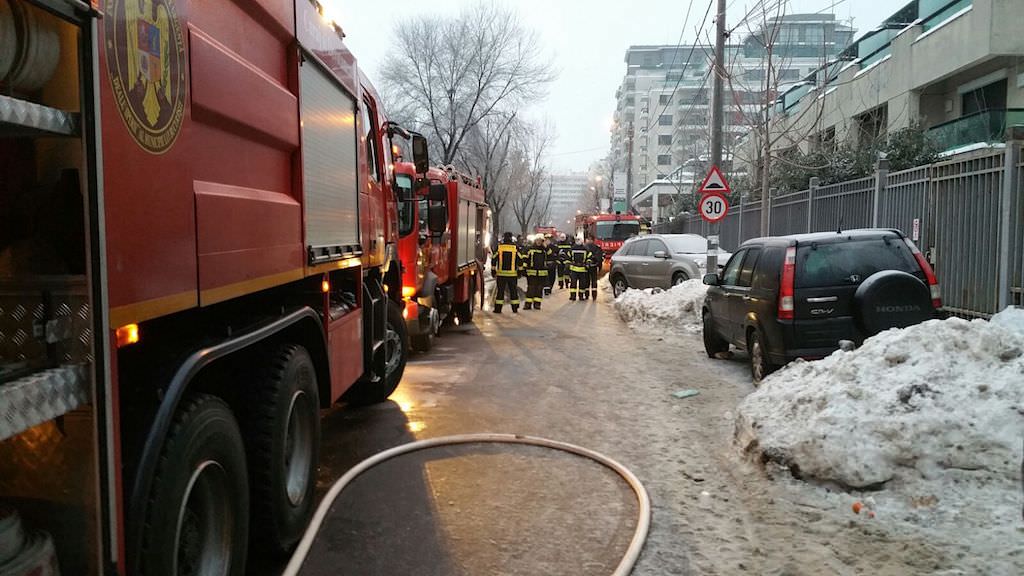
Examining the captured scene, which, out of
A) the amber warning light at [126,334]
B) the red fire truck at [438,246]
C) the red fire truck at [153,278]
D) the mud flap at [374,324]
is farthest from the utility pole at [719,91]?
the amber warning light at [126,334]

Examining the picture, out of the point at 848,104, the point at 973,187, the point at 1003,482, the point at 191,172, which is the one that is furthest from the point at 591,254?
the point at 191,172

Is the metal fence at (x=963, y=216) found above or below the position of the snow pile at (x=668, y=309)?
above

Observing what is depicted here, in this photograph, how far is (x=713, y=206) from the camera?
47.7ft

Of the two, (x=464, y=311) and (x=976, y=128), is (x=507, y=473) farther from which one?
(x=976, y=128)

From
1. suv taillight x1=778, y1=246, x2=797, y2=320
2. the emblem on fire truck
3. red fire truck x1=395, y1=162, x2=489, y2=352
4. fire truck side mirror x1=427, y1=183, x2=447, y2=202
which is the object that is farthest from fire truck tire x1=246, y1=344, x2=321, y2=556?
fire truck side mirror x1=427, y1=183, x2=447, y2=202

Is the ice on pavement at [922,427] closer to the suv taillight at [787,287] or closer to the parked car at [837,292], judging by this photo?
the parked car at [837,292]

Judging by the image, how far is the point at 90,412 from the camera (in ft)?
6.31

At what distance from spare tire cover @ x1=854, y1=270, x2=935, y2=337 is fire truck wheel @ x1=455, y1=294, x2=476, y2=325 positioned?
8714 mm

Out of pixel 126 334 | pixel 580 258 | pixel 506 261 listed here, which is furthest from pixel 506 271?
pixel 126 334

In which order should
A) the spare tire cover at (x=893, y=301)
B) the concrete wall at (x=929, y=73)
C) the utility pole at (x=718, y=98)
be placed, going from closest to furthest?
1. the spare tire cover at (x=893, y=301)
2. the utility pole at (x=718, y=98)
3. the concrete wall at (x=929, y=73)

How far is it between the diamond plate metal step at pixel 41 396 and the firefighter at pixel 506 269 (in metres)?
14.4

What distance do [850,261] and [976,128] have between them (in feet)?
54.0

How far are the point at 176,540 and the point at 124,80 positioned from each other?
56.5 inches

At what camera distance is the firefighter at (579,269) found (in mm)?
20453
